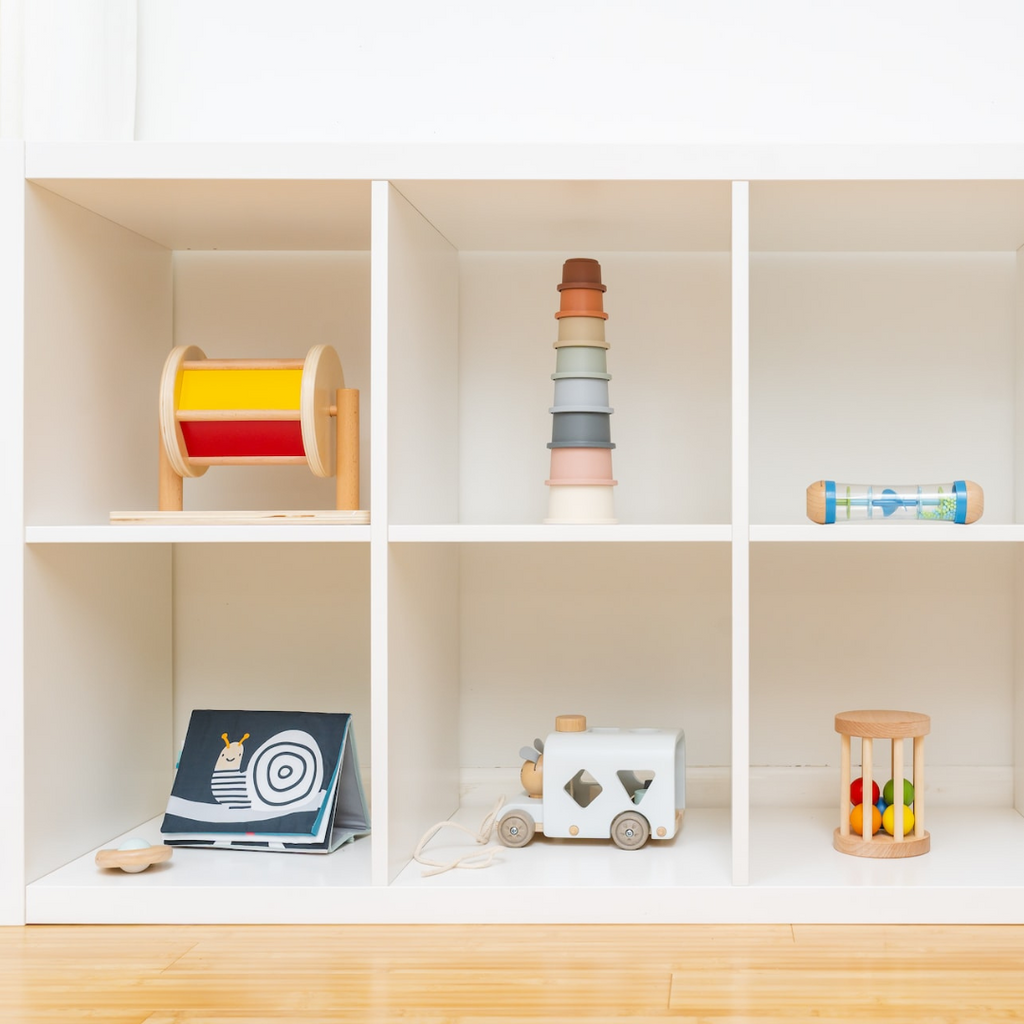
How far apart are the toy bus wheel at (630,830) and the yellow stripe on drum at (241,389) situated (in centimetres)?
62

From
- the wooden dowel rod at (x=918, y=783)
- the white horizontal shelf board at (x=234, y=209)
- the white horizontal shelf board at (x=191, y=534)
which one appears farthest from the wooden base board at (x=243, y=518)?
the wooden dowel rod at (x=918, y=783)

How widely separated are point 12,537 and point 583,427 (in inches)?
25.5

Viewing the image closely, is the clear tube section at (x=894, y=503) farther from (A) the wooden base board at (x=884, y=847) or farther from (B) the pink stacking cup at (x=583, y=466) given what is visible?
(A) the wooden base board at (x=884, y=847)

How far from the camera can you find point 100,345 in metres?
1.26

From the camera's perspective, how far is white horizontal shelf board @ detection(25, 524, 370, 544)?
109 centimetres

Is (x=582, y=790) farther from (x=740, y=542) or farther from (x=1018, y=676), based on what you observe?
(x=1018, y=676)

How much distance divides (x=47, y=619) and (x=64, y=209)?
0.46m
